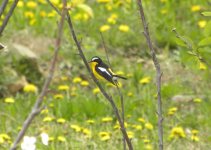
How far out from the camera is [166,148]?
16.0 ft

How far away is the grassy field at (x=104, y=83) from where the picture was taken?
16.4 ft

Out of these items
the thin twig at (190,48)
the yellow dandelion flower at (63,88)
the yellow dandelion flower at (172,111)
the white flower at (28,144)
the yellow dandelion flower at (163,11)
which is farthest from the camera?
the yellow dandelion flower at (163,11)

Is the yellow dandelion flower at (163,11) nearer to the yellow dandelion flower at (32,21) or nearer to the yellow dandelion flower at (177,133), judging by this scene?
the yellow dandelion flower at (32,21)

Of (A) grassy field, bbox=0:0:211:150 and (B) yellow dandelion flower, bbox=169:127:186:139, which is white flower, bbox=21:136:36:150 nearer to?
(A) grassy field, bbox=0:0:211:150

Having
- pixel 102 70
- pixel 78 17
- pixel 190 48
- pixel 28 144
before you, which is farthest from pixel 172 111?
pixel 28 144

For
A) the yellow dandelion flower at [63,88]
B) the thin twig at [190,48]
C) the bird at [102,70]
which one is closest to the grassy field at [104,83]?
the yellow dandelion flower at [63,88]

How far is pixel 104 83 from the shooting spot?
616 cm

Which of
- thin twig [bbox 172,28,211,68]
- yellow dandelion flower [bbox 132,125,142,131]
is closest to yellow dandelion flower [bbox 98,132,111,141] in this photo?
yellow dandelion flower [bbox 132,125,142,131]

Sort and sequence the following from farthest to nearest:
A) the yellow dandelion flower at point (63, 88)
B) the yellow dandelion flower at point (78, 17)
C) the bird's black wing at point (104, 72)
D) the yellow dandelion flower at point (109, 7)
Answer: the yellow dandelion flower at point (109, 7)
the yellow dandelion flower at point (78, 17)
the yellow dandelion flower at point (63, 88)
the bird's black wing at point (104, 72)

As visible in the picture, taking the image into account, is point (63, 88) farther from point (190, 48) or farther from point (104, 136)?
point (190, 48)

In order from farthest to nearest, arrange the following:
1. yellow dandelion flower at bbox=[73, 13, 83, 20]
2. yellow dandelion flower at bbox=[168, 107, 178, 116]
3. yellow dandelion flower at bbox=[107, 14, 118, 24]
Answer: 1. yellow dandelion flower at bbox=[73, 13, 83, 20]
2. yellow dandelion flower at bbox=[107, 14, 118, 24]
3. yellow dandelion flower at bbox=[168, 107, 178, 116]

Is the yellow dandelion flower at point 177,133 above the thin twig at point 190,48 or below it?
below

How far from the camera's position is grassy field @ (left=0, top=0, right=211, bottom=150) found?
4.99 meters

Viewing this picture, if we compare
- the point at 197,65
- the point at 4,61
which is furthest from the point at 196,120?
the point at 197,65
